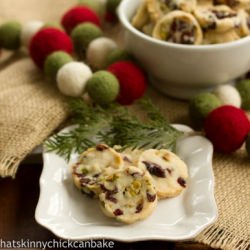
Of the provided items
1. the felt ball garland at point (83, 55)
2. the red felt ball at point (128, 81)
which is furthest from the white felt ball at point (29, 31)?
the red felt ball at point (128, 81)

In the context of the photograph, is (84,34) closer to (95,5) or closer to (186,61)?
(95,5)

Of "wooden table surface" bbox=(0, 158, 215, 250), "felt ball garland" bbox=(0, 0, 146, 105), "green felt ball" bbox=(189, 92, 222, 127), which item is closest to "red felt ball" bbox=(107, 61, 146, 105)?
"felt ball garland" bbox=(0, 0, 146, 105)

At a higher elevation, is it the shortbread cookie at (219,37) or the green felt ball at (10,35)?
the shortbread cookie at (219,37)

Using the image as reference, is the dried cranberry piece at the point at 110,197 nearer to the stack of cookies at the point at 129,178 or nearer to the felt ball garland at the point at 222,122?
the stack of cookies at the point at 129,178

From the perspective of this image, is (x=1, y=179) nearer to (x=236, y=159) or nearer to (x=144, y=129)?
(x=144, y=129)

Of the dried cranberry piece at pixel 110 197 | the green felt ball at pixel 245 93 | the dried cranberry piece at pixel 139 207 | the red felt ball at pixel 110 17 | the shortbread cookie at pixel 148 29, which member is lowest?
the green felt ball at pixel 245 93

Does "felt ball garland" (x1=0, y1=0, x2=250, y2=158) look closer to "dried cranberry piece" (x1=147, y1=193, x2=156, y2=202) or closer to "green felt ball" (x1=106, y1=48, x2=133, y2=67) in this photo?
"green felt ball" (x1=106, y1=48, x2=133, y2=67)
